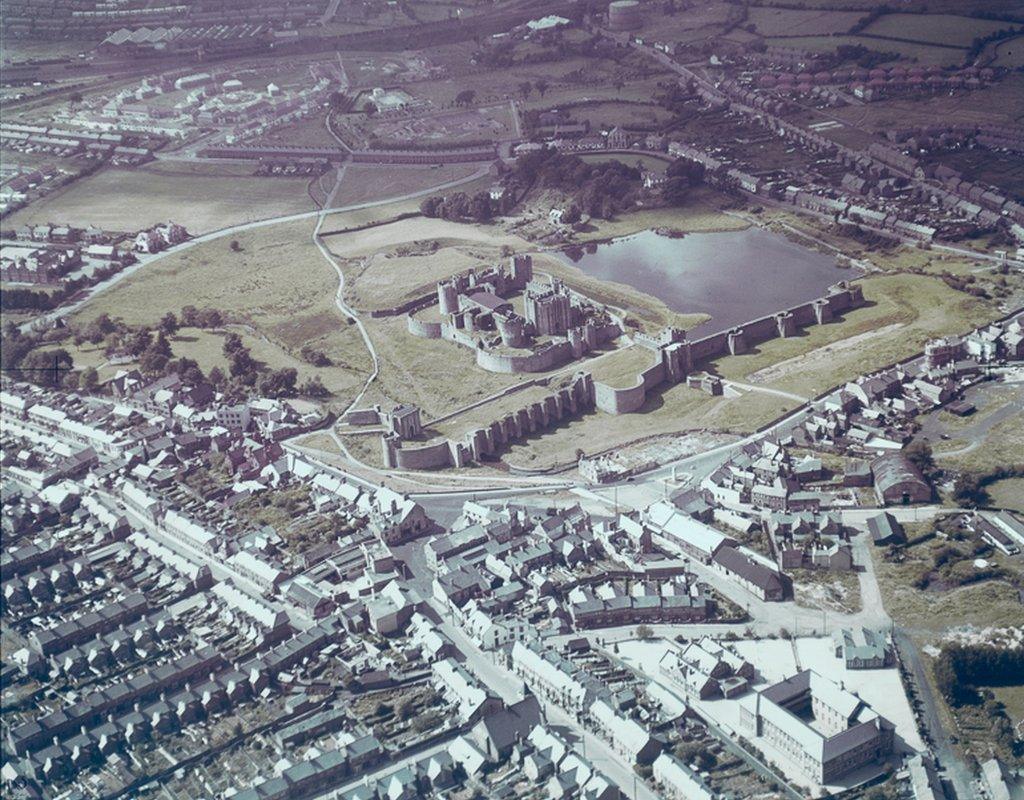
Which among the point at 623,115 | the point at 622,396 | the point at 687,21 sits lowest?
the point at 622,396

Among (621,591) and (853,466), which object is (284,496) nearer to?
(621,591)

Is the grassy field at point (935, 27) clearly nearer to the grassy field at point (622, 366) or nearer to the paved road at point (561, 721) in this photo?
the grassy field at point (622, 366)

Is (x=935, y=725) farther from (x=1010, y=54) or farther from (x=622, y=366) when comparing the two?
(x=1010, y=54)

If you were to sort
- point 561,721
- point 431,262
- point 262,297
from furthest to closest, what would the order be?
1. point 431,262
2. point 262,297
3. point 561,721

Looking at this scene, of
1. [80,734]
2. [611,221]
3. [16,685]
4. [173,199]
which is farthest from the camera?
[173,199]

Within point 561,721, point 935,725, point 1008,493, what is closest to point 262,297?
point 1008,493

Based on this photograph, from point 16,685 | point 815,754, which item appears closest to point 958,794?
point 815,754

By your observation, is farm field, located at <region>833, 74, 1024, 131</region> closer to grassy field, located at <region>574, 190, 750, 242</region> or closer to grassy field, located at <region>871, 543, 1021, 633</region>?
grassy field, located at <region>574, 190, 750, 242</region>

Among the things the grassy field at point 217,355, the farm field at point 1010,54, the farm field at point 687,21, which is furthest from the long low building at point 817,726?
the farm field at point 687,21
